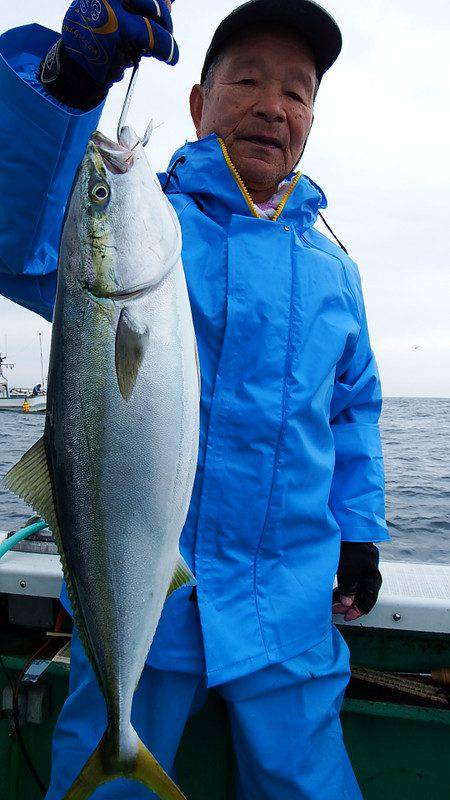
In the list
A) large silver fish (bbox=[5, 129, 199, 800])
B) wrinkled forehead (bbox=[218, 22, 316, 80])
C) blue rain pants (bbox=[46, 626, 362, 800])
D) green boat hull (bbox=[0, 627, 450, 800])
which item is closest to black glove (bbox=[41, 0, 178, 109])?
large silver fish (bbox=[5, 129, 199, 800])

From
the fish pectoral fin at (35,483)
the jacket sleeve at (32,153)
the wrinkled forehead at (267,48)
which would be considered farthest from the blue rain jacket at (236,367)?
the fish pectoral fin at (35,483)

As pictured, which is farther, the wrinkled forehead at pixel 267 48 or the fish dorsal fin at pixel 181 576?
the wrinkled forehead at pixel 267 48

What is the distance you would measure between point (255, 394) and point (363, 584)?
0.95 m

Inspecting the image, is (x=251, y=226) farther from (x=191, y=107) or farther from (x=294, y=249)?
(x=191, y=107)

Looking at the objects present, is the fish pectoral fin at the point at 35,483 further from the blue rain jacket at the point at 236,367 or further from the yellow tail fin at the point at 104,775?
the yellow tail fin at the point at 104,775

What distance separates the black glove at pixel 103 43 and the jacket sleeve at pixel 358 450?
1103 millimetres

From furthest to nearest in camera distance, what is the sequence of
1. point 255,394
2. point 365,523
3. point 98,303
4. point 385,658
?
point 385,658 → point 365,523 → point 255,394 → point 98,303

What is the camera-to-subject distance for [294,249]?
79.6 inches

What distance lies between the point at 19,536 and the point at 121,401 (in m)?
1.54

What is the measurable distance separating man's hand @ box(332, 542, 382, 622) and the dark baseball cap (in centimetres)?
181

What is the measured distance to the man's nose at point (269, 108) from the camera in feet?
6.55

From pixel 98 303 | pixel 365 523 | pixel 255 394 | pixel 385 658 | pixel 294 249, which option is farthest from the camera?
pixel 385 658

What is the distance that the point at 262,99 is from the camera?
2.01 m

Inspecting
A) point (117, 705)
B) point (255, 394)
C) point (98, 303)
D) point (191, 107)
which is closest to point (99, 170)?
point (98, 303)
